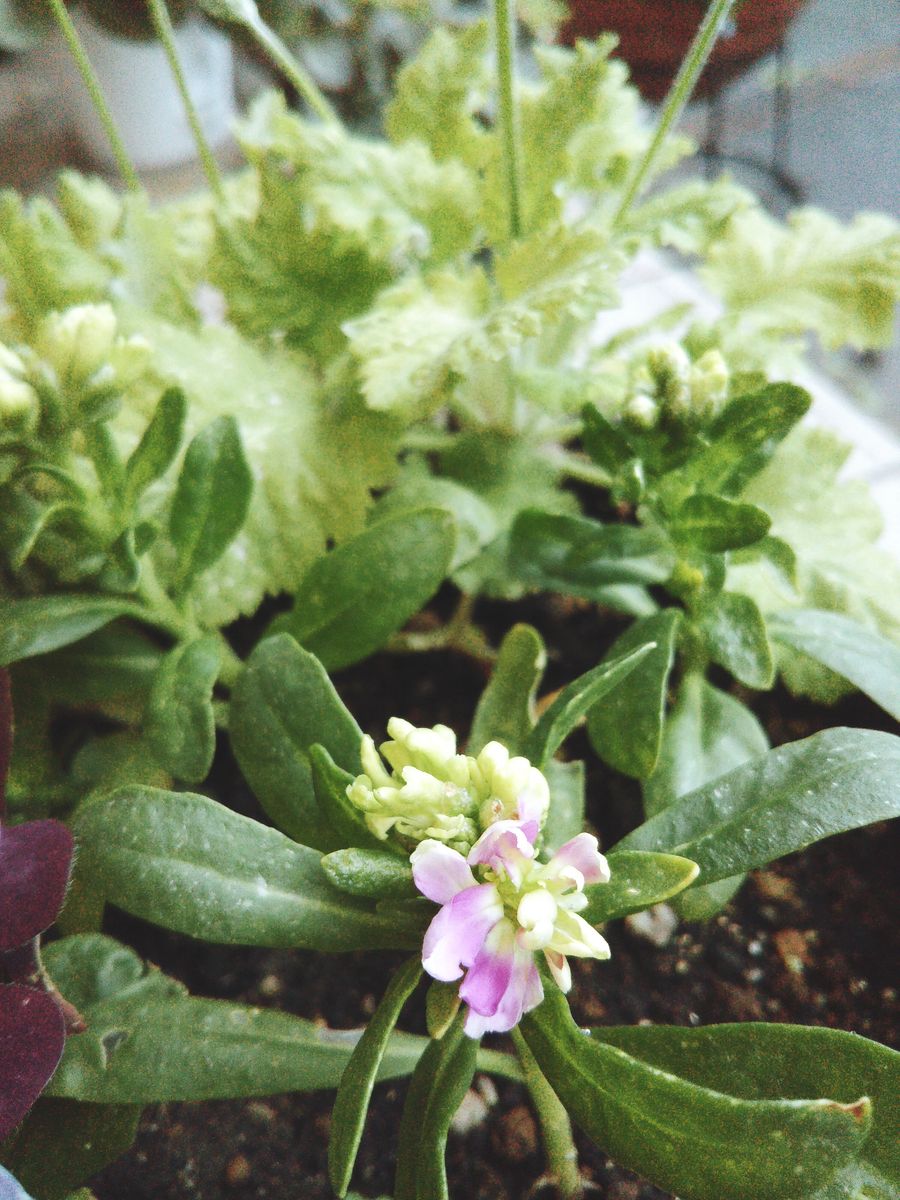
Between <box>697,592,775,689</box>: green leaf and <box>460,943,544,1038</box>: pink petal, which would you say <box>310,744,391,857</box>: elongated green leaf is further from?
<box>697,592,775,689</box>: green leaf

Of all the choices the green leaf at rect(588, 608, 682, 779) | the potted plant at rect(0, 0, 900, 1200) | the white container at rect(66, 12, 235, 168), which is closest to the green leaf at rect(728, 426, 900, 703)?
the potted plant at rect(0, 0, 900, 1200)

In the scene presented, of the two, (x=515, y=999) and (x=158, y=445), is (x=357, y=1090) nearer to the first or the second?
(x=515, y=999)

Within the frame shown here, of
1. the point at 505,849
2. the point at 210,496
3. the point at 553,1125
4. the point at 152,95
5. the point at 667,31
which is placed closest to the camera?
the point at 505,849

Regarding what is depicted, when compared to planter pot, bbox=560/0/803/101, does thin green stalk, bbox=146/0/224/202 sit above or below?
above

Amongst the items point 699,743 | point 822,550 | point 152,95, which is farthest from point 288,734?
point 152,95

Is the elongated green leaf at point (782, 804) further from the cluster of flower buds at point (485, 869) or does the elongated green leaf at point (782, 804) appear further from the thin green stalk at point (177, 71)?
the thin green stalk at point (177, 71)

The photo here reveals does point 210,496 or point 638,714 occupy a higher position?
point 210,496
